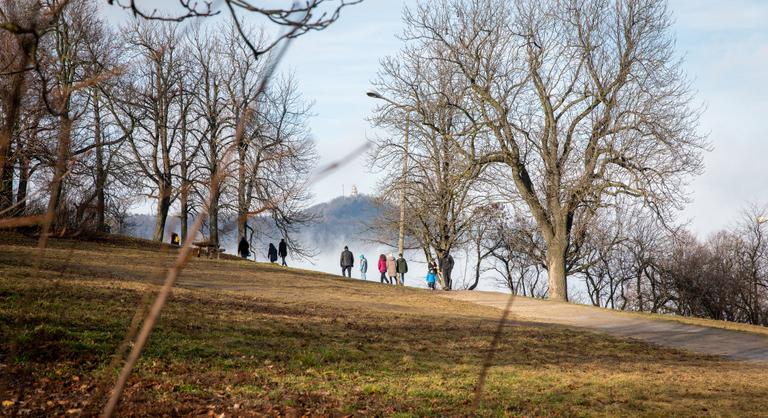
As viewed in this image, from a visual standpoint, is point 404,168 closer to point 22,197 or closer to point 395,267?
point 395,267

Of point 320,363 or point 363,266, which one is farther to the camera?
point 363,266

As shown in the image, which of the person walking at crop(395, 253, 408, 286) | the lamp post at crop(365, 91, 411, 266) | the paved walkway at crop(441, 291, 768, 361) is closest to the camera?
the paved walkway at crop(441, 291, 768, 361)

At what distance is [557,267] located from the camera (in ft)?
87.5

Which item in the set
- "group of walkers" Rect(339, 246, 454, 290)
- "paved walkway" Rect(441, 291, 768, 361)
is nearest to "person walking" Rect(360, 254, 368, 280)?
"group of walkers" Rect(339, 246, 454, 290)

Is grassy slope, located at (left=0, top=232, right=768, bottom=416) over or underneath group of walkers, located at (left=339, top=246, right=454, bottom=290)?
underneath

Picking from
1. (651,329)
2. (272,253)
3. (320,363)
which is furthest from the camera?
(272,253)

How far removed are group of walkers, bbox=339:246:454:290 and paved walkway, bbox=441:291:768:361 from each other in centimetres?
815

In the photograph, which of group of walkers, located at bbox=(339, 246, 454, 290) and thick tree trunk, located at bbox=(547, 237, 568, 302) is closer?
thick tree trunk, located at bbox=(547, 237, 568, 302)

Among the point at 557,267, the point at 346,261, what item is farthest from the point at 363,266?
the point at 557,267

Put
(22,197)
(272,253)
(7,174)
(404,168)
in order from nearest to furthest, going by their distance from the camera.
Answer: (22,197)
(7,174)
(404,168)
(272,253)

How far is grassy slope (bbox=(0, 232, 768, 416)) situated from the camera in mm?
7469

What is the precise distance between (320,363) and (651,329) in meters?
11.9

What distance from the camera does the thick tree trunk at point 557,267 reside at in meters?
26.2

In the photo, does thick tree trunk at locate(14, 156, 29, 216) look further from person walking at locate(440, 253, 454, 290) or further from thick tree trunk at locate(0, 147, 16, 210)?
person walking at locate(440, 253, 454, 290)
